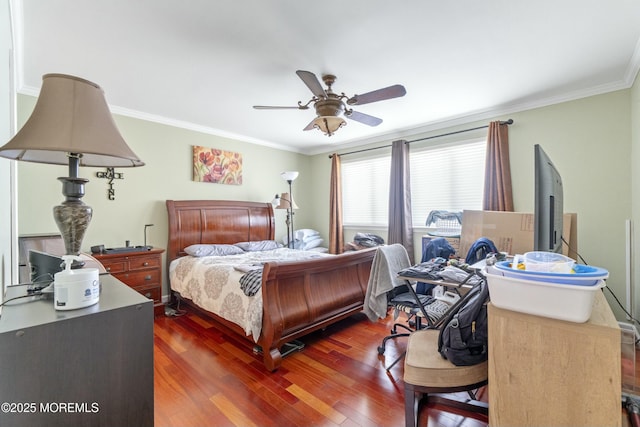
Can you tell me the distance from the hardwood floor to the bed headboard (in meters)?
1.40

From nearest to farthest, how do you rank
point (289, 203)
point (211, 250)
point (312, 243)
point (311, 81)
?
point (311, 81)
point (211, 250)
point (289, 203)
point (312, 243)

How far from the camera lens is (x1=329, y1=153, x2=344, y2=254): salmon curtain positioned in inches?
205

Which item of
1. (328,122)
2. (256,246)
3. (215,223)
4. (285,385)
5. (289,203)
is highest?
(328,122)

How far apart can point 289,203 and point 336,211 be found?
101 cm

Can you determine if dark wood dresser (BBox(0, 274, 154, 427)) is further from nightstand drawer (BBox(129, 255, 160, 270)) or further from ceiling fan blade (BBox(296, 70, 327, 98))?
nightstand drawer (BBox(129, 255, 160, 270))

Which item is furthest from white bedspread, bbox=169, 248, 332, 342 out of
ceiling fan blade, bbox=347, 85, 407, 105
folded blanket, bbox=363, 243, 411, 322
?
ceiling fan blade, bbox=347, 85, 407, 105

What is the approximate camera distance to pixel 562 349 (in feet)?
2.96

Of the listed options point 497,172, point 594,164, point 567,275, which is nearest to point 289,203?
point 497,172

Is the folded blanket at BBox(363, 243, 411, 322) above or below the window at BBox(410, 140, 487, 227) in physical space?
below

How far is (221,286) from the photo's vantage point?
2.67 metres

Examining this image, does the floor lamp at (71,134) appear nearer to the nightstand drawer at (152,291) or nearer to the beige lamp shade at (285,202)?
the nightstand drawer at (152,291)

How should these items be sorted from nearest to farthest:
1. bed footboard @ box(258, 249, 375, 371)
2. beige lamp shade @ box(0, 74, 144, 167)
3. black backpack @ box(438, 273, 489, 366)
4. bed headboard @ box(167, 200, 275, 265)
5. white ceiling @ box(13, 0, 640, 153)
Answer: beige lamp shade @ box(0, 74, 144, 167), black backpack @ box(438, 273, 489, 366), white ceiling @ box(13, 0, 640, 153), bed footboard @ box(258, 249, 375, 371), bed headboard @ box(167, 200, 275, 265)

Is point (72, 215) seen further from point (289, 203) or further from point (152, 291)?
point (289, 203)

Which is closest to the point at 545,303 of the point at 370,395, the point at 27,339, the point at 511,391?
the point at 511,391
